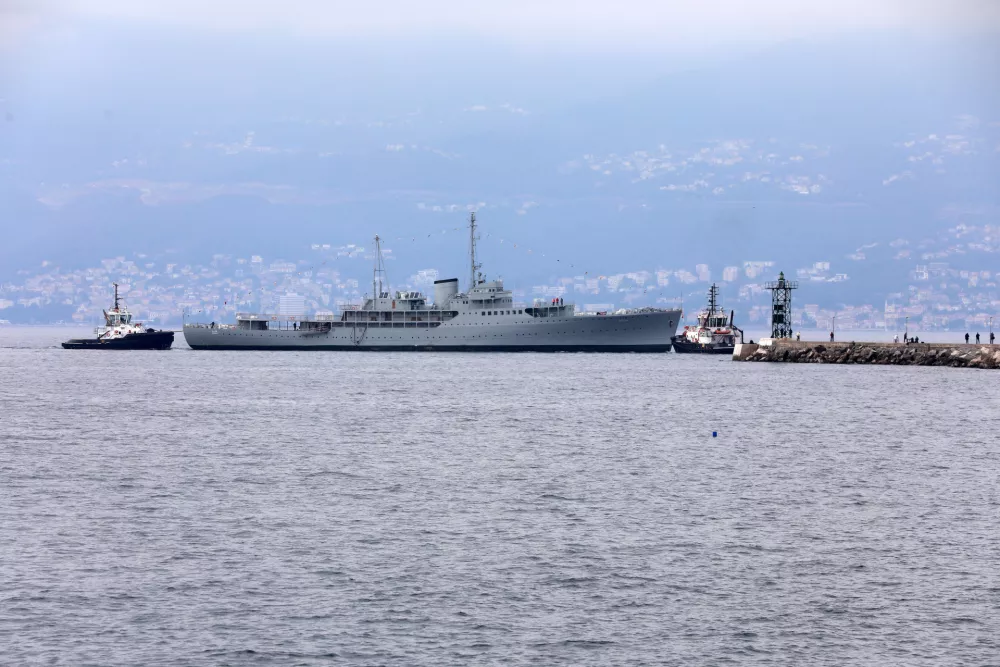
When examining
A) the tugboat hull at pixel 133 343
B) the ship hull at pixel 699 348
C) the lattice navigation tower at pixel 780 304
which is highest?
the lattice navigation tower at pixel 780 304

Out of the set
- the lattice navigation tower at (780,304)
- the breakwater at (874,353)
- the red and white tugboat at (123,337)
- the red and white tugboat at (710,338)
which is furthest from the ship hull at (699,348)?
the red and white tugboat at (123,337)

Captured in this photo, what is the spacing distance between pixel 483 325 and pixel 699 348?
791 inches

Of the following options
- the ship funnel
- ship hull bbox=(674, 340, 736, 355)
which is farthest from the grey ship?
ship hull bbox=(674, 340, 736, 355)

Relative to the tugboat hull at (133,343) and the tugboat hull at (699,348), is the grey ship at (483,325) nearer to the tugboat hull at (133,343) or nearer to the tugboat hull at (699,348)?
the tugboat hull at (699,348)

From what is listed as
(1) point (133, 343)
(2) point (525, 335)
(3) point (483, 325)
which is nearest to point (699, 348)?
(2) point (525, 335)

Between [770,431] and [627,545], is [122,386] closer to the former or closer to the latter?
[770,431]

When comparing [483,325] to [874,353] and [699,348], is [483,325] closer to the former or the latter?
[699,348]

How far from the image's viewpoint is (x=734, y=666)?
51.6ft

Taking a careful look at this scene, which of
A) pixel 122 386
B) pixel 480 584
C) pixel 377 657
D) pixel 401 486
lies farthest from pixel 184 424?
pixel 377 657

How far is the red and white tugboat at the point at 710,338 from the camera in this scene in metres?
117

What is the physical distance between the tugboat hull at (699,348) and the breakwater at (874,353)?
19.1 metres

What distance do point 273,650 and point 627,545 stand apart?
799 cm

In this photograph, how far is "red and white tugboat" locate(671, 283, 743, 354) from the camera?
382 ft

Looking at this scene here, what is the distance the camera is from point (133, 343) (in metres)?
123
